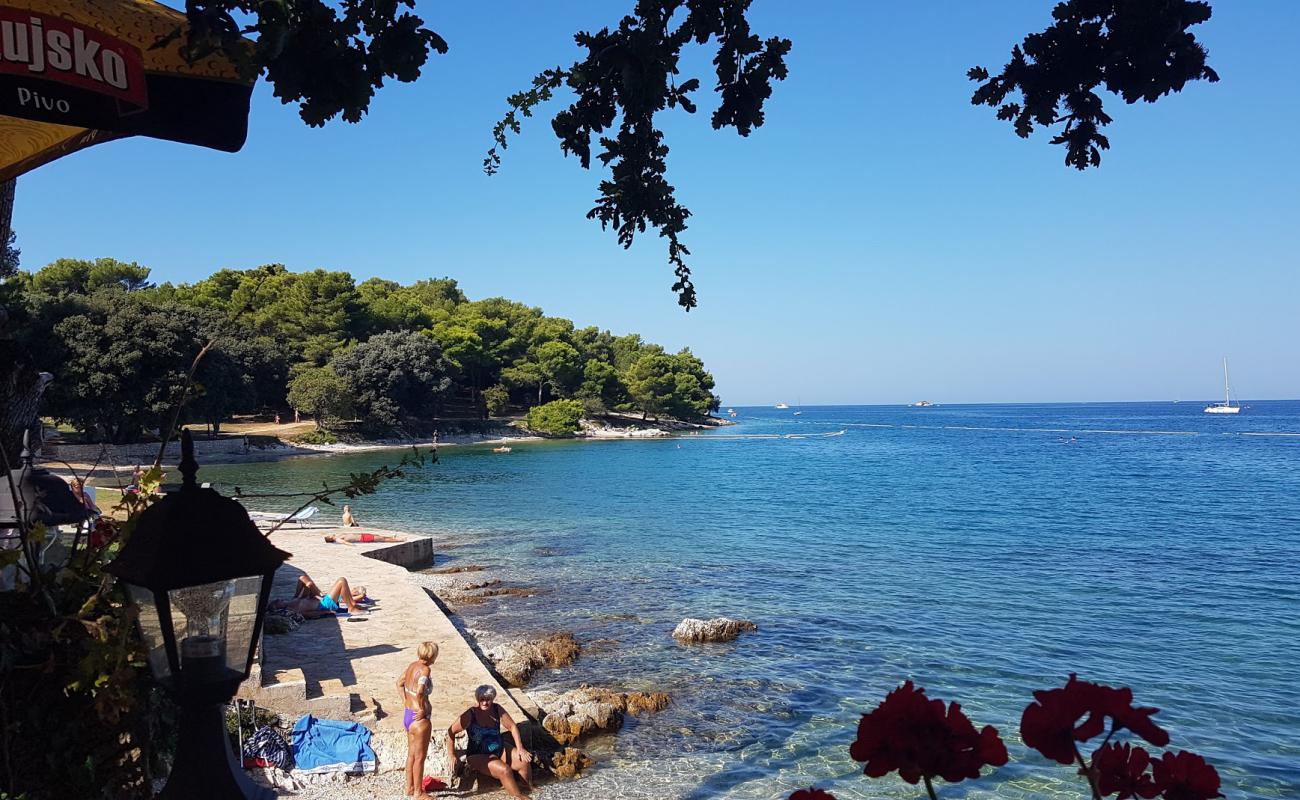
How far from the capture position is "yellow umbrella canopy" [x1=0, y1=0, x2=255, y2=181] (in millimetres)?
2814

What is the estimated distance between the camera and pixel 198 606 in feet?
8.38

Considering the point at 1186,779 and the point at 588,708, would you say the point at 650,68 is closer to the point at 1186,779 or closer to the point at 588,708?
the point at 1186,779

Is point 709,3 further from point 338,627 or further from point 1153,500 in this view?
point 1153,500

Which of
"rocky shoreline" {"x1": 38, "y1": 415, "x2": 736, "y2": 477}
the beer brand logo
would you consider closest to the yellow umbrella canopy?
the beer brand logo

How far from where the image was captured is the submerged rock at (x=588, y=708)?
32.9 ft

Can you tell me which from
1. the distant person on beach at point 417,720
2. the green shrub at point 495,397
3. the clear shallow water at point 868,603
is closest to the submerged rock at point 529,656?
the clear shallow water at point 868,603

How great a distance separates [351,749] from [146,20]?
24.6ft

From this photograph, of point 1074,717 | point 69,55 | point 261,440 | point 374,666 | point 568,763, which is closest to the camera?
point 1074,717

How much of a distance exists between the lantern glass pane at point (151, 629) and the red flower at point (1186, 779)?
104 inches

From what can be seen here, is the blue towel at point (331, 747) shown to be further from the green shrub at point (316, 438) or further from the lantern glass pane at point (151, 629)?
the green shrub at point (316, 438)

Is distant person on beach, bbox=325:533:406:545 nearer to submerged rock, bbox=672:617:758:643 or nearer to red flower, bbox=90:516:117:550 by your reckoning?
submerged rock, bbox=672:617:758:643

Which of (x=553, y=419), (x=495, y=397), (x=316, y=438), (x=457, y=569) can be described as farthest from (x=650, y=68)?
(x=553, y=419)

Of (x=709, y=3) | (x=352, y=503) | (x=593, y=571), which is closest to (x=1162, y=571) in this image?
(x=593, y=571)

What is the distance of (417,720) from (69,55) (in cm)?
693
